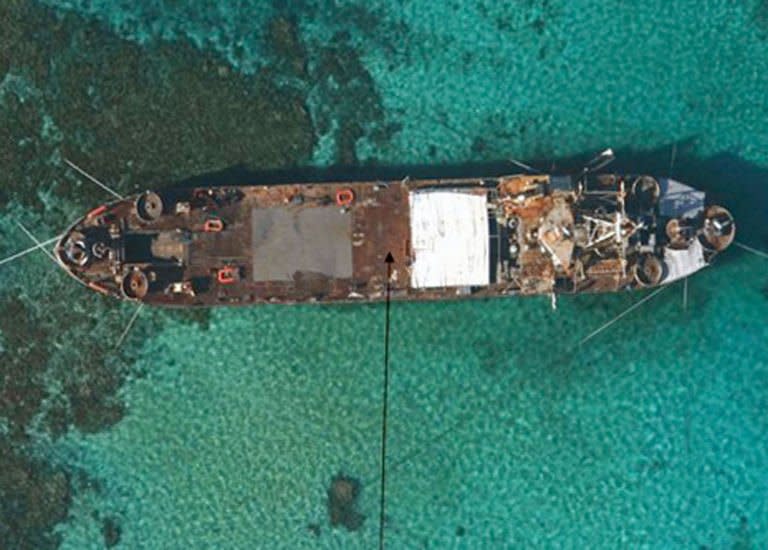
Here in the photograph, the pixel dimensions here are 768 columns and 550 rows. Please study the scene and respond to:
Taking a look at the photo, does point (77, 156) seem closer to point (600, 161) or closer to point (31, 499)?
point (31, 499)

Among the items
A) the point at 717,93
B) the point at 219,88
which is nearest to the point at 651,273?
the point at 717,93

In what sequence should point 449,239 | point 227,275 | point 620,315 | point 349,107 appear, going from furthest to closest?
point 349,107 → point 620,315 → point 227,275 → point 449,239

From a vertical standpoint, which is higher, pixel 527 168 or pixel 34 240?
pixel 527 168

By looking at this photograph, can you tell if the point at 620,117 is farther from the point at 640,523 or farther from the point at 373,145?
the point at 640,523

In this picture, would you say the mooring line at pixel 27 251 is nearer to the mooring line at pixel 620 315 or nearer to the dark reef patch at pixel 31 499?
the dark reef patch at pixel 31 499

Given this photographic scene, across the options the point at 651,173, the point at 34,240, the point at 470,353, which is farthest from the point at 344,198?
the point at 34,240
